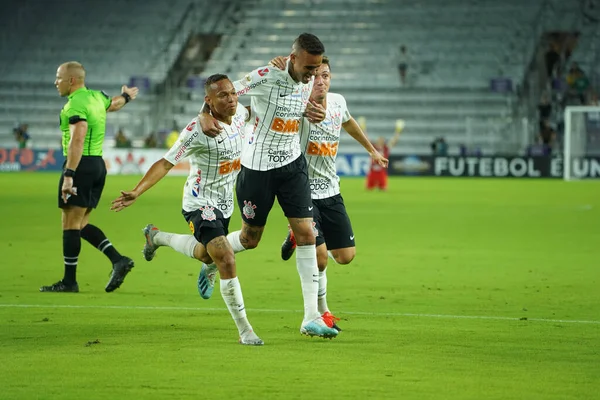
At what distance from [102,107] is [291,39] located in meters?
37.1

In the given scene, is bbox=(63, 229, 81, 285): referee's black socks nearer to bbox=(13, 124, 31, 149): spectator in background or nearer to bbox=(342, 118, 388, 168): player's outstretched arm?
bbox=(342, 118, 388, 168): player's outstretched arm

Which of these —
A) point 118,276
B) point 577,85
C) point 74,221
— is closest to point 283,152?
point 118,276

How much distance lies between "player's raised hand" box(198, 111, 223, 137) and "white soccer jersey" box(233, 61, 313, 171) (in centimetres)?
33

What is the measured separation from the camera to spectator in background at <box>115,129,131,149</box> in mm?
43250

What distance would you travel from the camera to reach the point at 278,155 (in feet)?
28.2

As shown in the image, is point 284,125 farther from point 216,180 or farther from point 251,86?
point 216,180

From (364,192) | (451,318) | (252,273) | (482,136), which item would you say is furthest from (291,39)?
(451,318)

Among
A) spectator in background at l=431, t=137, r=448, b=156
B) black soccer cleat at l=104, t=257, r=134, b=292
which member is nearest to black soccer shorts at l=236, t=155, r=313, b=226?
black soccer cleat at l=104, t=257, r=134, b=292


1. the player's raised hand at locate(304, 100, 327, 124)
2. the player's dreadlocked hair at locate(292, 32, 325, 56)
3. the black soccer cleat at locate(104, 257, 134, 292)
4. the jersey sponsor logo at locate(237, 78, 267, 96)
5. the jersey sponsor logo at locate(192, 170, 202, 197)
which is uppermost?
the player's dreadlocked hair at locate(292, 32, 325, 56)

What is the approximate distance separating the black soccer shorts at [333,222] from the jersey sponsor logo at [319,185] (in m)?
0.09

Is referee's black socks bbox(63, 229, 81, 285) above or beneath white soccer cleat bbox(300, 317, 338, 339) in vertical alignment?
above

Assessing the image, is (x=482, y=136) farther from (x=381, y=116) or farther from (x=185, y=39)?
(x=185, y=39)

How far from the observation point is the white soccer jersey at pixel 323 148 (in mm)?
9391

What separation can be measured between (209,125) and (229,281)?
115 centimetres
